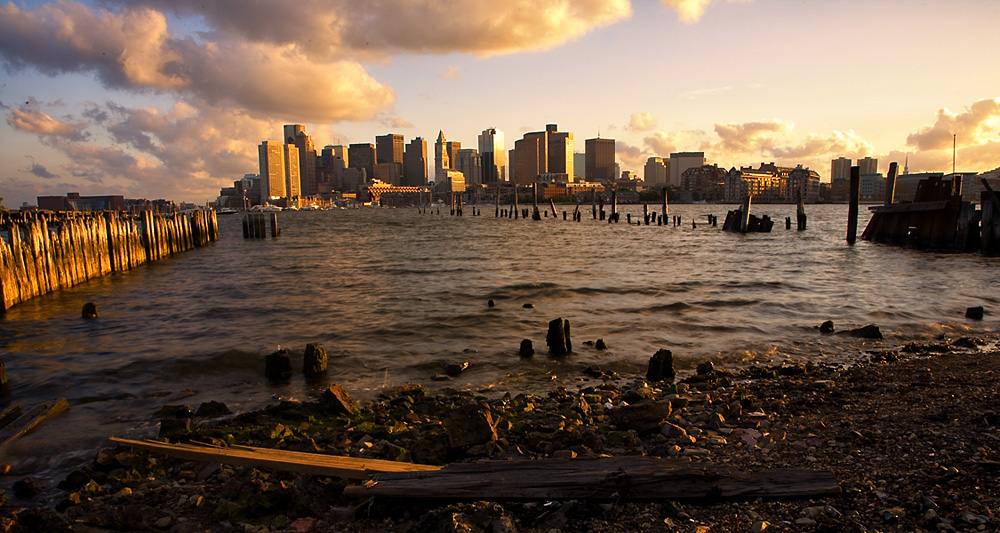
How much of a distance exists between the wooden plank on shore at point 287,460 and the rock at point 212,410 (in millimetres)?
1514

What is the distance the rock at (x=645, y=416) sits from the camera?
644cm

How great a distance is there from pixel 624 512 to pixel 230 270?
2769 centimetres

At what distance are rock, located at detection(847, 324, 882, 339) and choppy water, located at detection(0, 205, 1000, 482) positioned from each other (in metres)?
0.37

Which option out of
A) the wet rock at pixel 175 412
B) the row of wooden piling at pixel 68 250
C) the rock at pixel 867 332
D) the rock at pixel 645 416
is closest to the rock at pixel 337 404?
the wet rock at pixel 175 412

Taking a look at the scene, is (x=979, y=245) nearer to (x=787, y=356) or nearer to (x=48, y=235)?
(x=787, y=356)

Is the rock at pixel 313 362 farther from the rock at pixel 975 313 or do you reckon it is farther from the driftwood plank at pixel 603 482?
the rock at pixel 975 313

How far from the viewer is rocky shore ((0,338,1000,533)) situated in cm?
418

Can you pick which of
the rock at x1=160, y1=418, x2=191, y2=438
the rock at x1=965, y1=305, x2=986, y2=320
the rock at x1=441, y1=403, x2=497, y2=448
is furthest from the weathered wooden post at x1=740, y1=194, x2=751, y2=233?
the rock at x1=160, y1=418, x2=191, y2=438

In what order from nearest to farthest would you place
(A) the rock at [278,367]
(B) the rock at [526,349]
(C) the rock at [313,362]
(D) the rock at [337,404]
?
(D) the rock at [337,404] → (A) the rock at [278,367] → (C) the rock at [313,362] → (B) the rock at [526,349]

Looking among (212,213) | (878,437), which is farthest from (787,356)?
(212,213)

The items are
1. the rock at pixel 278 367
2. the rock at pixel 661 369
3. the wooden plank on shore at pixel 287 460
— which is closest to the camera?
the wooden plank on shore at pixel 287 460

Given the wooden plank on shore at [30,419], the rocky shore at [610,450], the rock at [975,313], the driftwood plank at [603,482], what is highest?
the driftwood plank at [603,482]

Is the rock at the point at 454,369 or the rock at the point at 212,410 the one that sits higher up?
the rock at the point at 212,410

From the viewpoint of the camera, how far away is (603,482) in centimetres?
452
